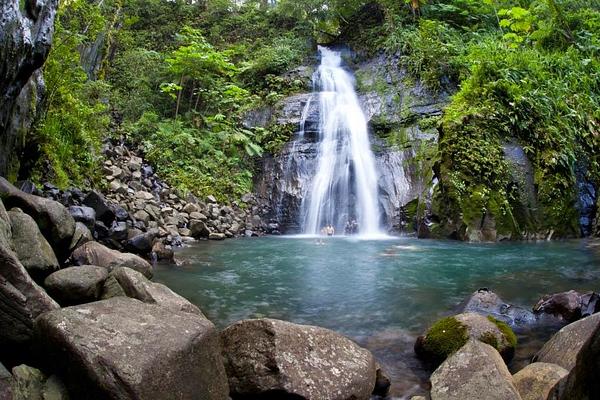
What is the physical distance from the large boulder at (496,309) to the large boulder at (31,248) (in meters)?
4.65

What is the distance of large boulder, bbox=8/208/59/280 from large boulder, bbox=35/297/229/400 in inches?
57.9

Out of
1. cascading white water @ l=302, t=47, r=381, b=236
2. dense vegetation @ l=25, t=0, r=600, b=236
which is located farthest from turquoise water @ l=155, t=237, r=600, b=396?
cascading white water @ l=302, t=47, r=381, b=236

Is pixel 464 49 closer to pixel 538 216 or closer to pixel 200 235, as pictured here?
pixel 538 216

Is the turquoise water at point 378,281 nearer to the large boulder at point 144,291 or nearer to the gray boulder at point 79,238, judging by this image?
the large boulder at point 144,291

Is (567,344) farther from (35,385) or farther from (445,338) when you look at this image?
(35,385)

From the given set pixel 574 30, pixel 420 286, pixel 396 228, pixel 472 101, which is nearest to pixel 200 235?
pixel 396 228

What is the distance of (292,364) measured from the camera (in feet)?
10.9

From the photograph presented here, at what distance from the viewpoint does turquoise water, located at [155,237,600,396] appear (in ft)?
17.1

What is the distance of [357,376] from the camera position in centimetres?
342

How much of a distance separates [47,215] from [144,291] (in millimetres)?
2364

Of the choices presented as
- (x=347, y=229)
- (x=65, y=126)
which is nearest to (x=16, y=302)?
(x=65, y=126)

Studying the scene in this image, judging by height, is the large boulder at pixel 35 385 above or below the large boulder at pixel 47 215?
below

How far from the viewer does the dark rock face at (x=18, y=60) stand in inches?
188

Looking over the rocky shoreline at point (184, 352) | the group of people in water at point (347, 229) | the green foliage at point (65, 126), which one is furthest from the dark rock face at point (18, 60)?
the group of people in water at point (347, 229)
